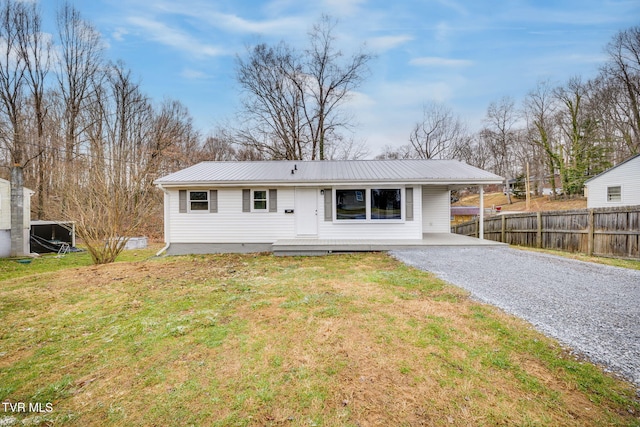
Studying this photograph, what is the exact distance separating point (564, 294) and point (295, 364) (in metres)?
4.85

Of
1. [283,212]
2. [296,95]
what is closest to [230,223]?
[283,212]

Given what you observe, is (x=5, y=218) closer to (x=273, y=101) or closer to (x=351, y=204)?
(x=351, y=204)

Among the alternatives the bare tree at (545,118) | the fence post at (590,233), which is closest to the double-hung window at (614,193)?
the fence post at (590,233)

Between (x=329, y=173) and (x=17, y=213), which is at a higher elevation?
(x=329, y=173)

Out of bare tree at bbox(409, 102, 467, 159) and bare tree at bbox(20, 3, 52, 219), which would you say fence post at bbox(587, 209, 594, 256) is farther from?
bare tree at bbox(20, 3, 52, 219)

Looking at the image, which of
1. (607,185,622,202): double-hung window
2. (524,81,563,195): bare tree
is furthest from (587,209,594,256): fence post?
(524,81,563,195): bare tree

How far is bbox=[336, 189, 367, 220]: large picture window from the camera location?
10250mm

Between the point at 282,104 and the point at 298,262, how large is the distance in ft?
57.1

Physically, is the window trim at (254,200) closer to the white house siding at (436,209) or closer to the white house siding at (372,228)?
the white house siding at (372,228)

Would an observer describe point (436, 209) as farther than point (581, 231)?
Yes

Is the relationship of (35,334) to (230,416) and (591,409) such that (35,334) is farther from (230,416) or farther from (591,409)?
(591,409)

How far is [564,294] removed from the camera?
15.8ft

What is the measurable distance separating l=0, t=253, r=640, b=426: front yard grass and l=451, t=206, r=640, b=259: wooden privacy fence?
6.67 meters

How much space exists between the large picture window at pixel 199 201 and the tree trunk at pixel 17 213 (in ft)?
28.1
